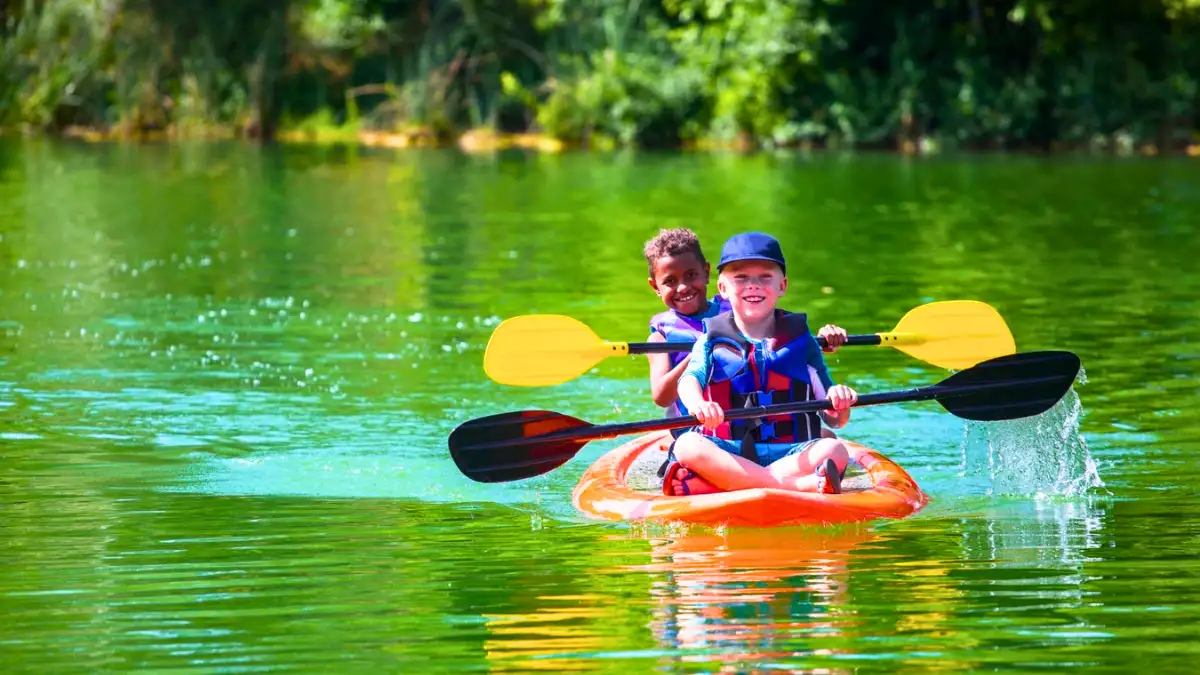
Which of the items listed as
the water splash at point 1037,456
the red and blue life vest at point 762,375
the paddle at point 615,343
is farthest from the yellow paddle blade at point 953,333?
the red and blue life vest at point 762,375

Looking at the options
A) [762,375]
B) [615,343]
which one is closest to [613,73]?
[615,343]

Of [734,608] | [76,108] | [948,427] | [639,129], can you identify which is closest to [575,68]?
[639,129]

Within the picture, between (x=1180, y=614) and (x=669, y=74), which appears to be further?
(x=669, y=74)

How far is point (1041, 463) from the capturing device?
898 cm

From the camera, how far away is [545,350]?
8.81m

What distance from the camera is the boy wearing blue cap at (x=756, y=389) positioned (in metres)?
7.70

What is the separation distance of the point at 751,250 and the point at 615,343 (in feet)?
3.56

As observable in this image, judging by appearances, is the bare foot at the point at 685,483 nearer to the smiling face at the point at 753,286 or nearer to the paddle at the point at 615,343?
the smiling face at the point at 753,286

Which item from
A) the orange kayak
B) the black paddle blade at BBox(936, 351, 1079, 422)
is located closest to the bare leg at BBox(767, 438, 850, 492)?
the orange kayak

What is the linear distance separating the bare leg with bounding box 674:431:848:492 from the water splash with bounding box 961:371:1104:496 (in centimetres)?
112

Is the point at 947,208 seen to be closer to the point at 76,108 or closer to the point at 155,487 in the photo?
the point at 155,487

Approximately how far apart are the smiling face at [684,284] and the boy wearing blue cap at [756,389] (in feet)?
2.21

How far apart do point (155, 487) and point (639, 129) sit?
31897 mm

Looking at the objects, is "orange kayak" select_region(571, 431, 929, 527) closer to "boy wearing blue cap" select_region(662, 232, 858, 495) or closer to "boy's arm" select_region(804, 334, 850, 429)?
"boy wearing blue cap" select_region(662, 232, 858, 495)
